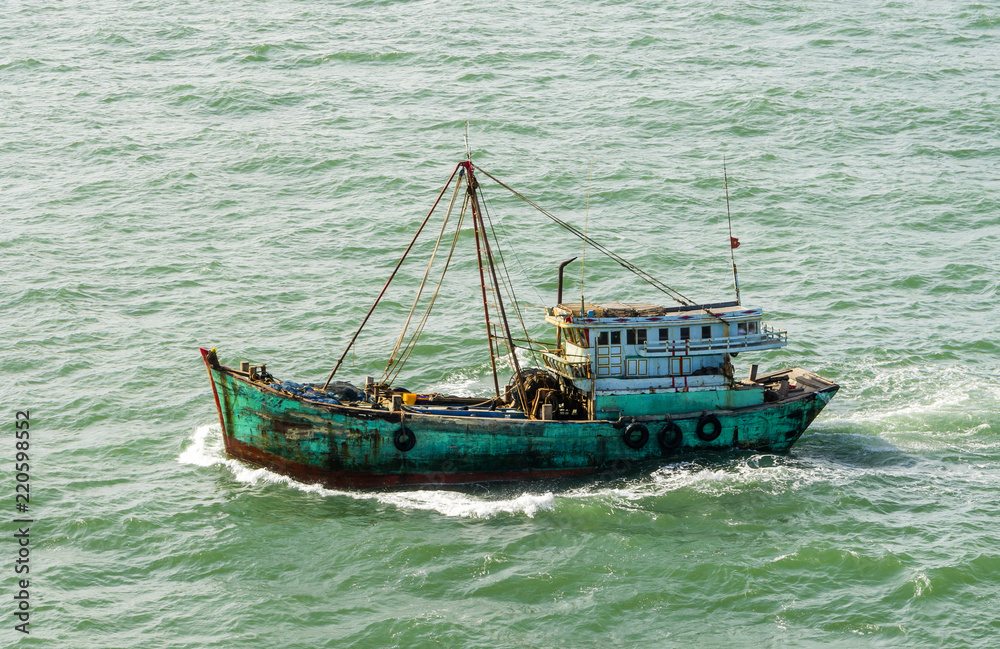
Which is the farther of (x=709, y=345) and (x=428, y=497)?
(x=709, y=345)

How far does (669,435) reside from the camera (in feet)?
98.6

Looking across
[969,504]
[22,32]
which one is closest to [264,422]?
[969,504]

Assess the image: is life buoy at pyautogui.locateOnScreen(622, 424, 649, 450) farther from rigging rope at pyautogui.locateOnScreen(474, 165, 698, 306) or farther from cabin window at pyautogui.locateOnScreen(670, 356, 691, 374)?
rigging rope at pyautogui.locateOnScreen(474, 165, 698, 306)

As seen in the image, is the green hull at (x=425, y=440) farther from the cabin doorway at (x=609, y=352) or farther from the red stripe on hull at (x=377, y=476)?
the cabin doorway at (x=609, y=352)

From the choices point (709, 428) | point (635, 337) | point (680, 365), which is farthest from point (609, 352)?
point (709, 428)

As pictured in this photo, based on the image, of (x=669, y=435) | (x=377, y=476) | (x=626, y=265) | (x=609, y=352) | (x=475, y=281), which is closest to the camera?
(x=377, y=476)

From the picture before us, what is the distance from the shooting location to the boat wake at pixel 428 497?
28.1 meters

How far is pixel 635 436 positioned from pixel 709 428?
219 centimetres

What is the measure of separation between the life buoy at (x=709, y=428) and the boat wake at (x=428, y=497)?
4.66m

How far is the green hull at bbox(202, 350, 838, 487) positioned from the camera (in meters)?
29.0

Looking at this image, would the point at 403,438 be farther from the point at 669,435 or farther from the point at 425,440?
the point at 669,435

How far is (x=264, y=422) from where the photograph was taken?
29328 millimetres

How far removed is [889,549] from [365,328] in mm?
19515

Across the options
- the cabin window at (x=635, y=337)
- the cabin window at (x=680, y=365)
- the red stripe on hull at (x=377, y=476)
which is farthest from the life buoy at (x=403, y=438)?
the cabin window at (x=680, y=365)
